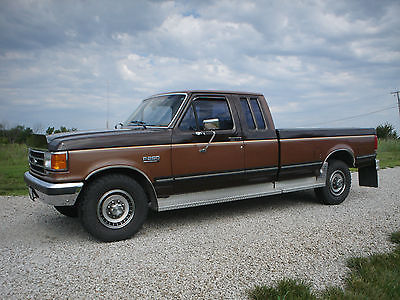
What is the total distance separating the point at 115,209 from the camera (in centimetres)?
494

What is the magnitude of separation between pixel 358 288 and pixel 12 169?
1308 cm

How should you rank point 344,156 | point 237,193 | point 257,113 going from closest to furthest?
point 237,193
point 257,113
point 344,156

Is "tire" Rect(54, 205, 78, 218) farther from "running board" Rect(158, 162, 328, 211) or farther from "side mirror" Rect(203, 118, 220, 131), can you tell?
"side mirror" Rect(203, 118, 220, 131)

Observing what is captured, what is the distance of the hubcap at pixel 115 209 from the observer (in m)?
4.87

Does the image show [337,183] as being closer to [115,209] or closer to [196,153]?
[196,153]

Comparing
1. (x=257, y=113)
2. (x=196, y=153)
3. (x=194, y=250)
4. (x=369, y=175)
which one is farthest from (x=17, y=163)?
(x=369, y=175)

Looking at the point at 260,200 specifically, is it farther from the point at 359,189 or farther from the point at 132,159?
the point at 132,159

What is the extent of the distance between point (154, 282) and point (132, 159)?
185 centimetres

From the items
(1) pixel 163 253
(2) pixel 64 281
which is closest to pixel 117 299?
(2) pixel 64 281

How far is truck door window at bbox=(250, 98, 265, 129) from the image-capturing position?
6301mm

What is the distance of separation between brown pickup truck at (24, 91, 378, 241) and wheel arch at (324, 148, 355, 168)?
48 millimetres

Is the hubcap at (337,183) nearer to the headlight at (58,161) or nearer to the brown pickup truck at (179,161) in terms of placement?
the brown pickup truck at (179,161)

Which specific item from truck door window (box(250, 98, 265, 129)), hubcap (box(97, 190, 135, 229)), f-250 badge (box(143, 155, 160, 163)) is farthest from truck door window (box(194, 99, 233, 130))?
hubcap (box(97, 190, 135, 229))

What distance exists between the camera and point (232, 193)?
5.99m
